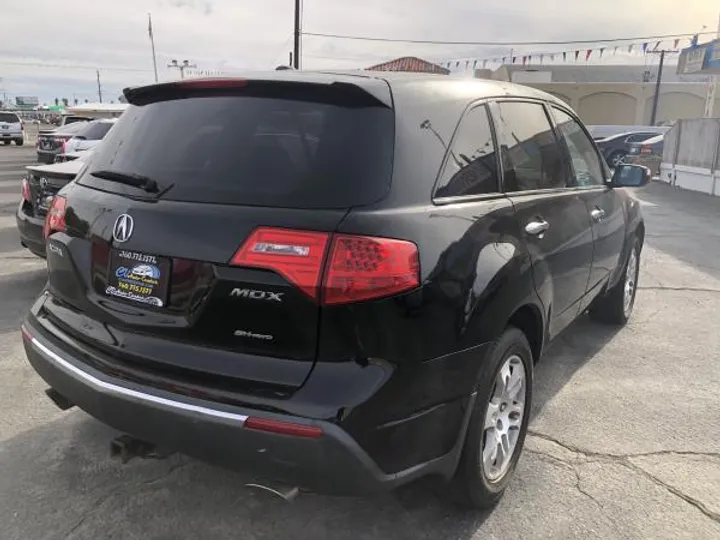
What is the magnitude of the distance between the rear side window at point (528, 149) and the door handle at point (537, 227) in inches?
6.9

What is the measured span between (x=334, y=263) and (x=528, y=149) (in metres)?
1.62

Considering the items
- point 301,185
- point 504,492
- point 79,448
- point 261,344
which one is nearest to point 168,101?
point 301,185

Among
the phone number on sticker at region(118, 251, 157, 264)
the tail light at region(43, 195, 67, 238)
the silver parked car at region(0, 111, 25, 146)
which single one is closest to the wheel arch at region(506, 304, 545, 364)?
the phone number on sticker at region(118, 251, 157, 264)

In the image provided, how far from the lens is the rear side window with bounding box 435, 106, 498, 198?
2.41 metres

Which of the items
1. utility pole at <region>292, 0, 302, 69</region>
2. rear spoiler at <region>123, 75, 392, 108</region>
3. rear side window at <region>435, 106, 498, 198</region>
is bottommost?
rear side window at <region>435, 106, 498, 198</region>

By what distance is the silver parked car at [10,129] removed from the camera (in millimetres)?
Answer: 32188

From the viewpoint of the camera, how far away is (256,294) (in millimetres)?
2061

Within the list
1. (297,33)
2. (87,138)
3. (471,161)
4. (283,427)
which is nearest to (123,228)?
(283,427)

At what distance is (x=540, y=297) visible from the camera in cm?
290

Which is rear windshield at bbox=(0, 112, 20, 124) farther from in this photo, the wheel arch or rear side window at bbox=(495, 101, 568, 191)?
the wheel arch

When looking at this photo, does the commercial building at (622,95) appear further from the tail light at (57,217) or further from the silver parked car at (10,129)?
Answer: the tail light at (57,217)

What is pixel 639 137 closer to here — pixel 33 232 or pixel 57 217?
pixel 33 232

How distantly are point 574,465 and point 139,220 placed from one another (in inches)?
90.6

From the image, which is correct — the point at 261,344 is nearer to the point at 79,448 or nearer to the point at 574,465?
the point at 79,448
